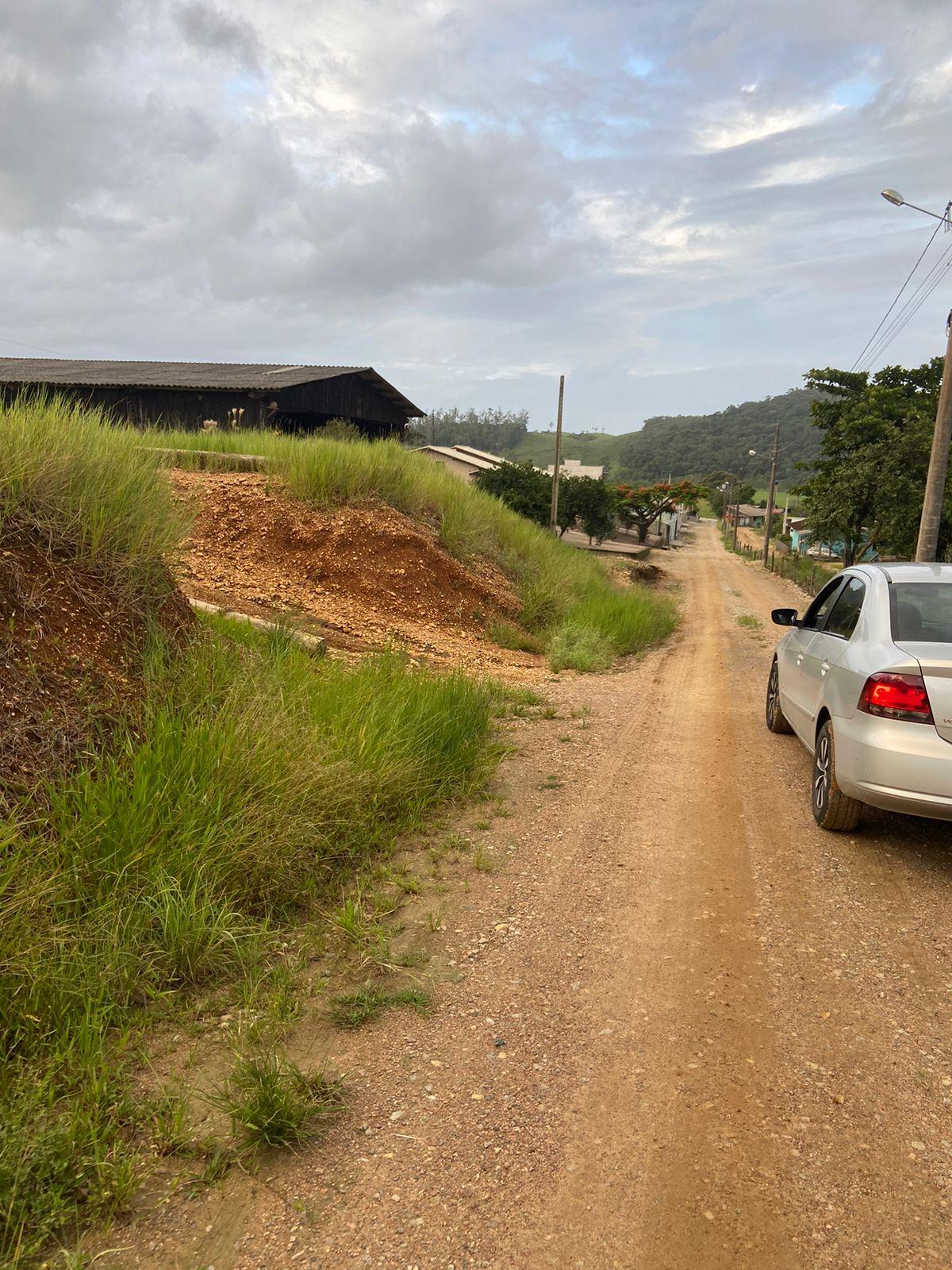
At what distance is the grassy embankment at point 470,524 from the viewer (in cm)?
1340

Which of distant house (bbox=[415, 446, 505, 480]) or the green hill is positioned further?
the green hill

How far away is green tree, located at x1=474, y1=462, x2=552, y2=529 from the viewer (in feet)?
124

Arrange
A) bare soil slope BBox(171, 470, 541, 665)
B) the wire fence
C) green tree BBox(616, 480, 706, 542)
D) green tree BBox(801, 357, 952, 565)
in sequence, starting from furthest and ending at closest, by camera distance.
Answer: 1. green tree BBox(616, 480, 706, 542)
2. the wire fence
3. green tree BBox(801, 357, 952, 565)
4. bare soil slope BBox(171, 470, 541, 665)

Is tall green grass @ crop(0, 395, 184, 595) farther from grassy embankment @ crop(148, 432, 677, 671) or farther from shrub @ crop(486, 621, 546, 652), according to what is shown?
shrub @ crop(486, 621, 546, 652)

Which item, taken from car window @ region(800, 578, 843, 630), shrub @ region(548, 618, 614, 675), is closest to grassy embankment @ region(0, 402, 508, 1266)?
car window @ region(800, 578, 843, 630)

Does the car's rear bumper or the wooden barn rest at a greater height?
the wooden barn

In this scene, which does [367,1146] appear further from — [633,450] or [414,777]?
[633,450]

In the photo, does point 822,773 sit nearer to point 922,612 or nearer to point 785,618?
point 922,612

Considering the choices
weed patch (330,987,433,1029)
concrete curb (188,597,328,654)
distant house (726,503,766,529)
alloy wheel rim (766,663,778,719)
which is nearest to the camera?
weed patch (330,987,433,1029)

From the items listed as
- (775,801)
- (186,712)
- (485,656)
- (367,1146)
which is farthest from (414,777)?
(485,656)

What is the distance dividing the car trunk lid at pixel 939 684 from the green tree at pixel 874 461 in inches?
953

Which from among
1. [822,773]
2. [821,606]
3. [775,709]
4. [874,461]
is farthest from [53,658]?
[874,461]

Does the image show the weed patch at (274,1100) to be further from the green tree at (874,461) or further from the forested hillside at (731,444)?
the forested hillside at (731,444)

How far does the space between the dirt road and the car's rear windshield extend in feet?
4.29
